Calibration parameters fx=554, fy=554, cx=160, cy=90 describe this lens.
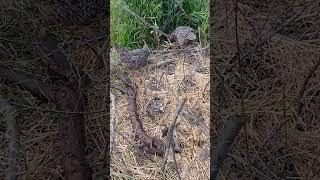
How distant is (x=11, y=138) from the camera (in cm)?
175

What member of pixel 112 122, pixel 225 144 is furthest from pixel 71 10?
pixel 225 144

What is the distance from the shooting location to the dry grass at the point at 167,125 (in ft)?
6.09

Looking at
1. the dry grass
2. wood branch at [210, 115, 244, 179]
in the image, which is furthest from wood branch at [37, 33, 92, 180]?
wood branch at [210, 115, 244, 179]

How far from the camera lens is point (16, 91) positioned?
184 centimetres

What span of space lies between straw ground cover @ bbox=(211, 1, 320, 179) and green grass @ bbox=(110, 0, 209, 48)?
18 centimetres

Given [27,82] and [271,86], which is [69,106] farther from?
[271,86]

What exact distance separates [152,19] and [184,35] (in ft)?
0.50

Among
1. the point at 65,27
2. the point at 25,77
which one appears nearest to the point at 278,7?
the point at 65,27

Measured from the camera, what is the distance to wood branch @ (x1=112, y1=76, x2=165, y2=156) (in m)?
1.88

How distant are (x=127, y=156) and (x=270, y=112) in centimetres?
50

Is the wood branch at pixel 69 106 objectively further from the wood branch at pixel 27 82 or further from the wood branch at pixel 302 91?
the wood branch at pixel 302 91

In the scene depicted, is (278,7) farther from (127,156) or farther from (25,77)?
(25,77)

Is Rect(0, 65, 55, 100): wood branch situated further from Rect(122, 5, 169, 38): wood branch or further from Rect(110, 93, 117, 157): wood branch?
Rect(122, 5, 169, 38): wood branch

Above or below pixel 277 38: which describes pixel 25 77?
below
